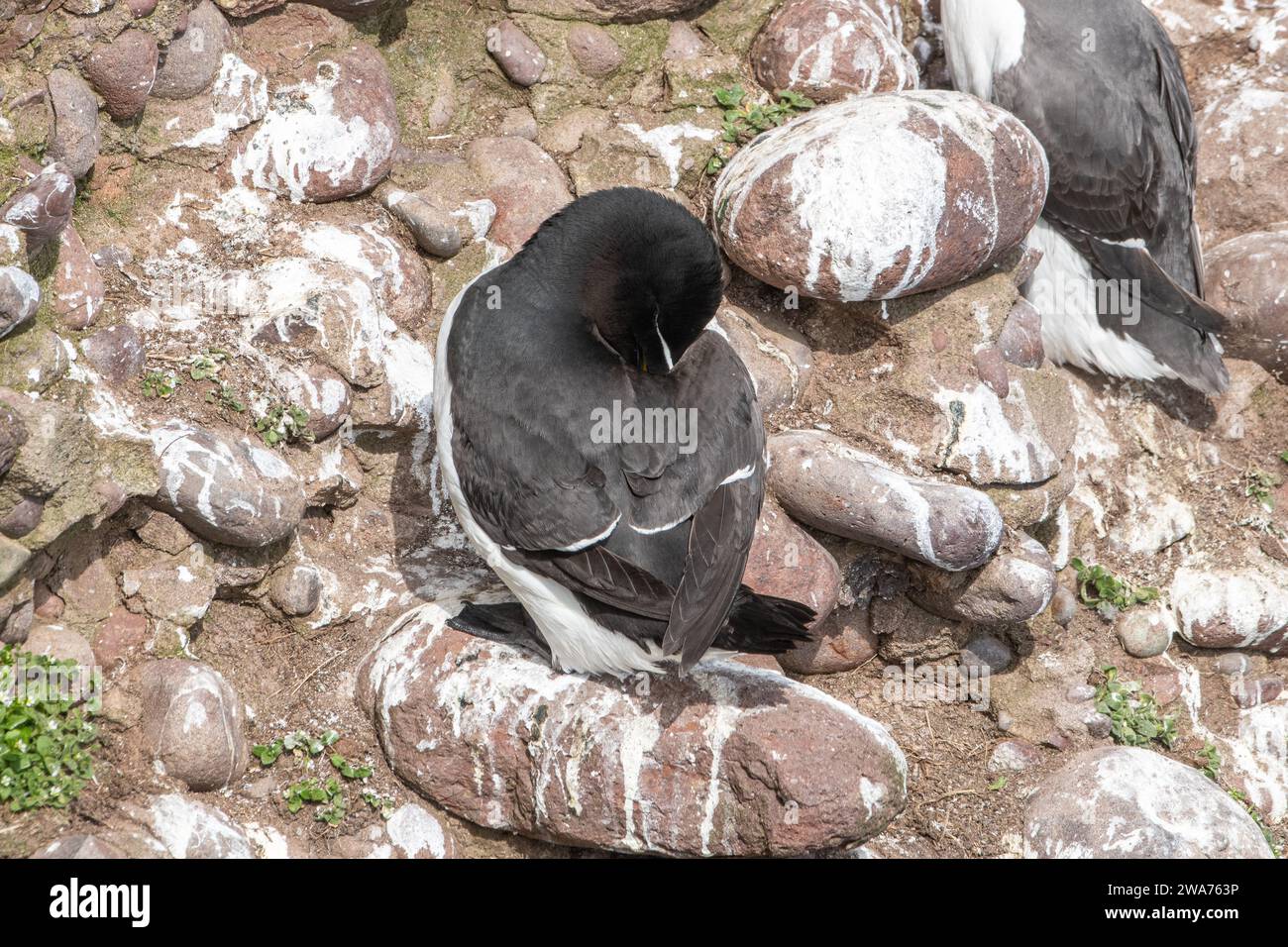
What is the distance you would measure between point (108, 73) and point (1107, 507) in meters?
4.60

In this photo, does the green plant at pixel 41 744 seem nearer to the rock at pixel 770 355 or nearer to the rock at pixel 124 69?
the rock at pixel 124 69

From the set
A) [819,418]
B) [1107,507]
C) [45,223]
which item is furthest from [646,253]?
[1107,507]

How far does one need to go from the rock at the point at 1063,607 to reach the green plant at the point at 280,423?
3.28m

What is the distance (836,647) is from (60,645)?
3018 millimetres

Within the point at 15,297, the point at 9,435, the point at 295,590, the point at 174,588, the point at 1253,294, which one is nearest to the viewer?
the point at 9,435

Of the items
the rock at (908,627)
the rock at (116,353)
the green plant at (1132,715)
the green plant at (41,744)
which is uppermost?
the rock at (116,353)

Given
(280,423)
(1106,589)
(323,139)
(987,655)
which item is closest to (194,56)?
(323,139)

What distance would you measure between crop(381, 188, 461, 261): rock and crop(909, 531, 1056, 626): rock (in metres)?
2.41

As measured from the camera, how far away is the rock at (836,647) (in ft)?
17.9

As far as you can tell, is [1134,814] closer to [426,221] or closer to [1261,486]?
[1261,486]

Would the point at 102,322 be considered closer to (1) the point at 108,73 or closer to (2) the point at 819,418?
(1) the point at 108,73

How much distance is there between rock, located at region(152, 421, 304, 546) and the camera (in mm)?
4547

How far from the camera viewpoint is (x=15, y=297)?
4293 millimetres

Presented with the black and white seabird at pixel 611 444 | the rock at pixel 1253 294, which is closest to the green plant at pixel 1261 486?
the rock at pixel 1253 294
